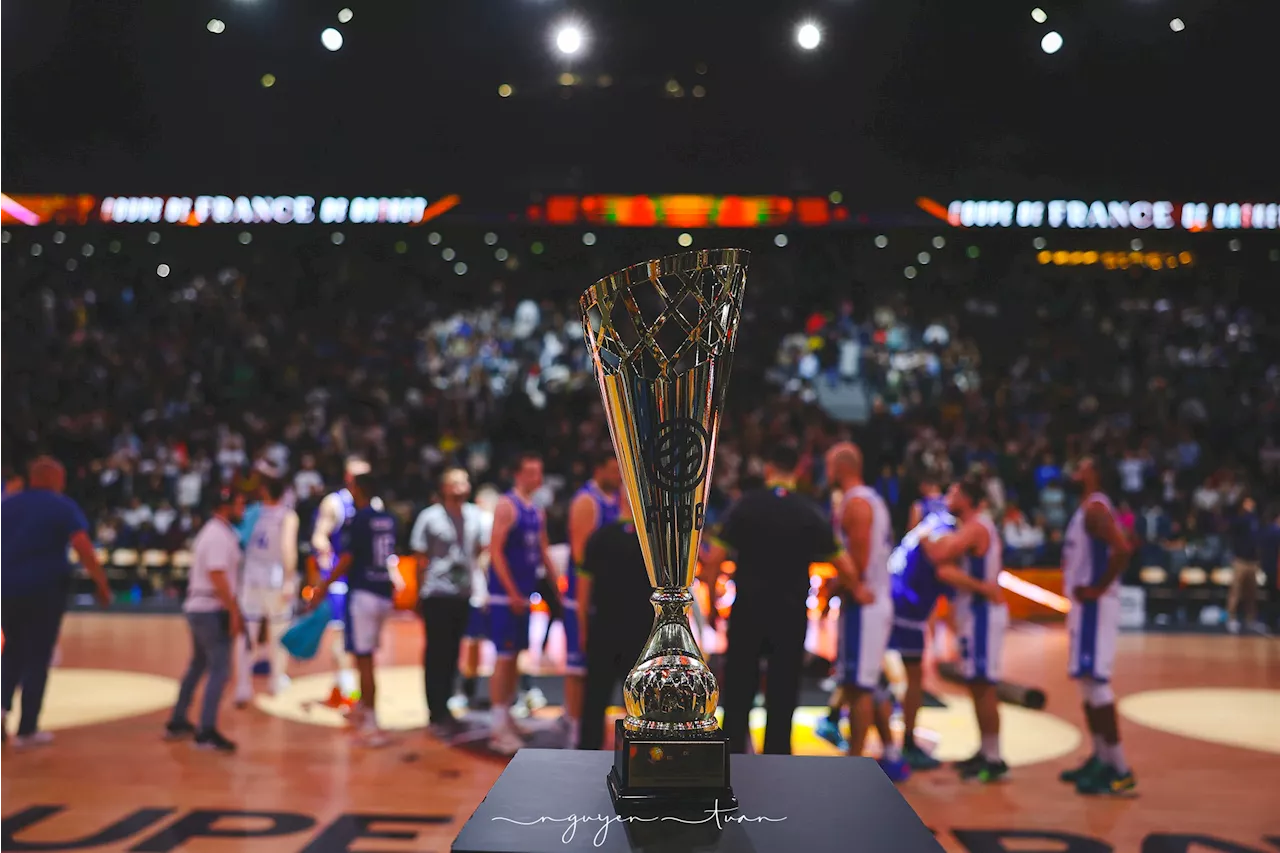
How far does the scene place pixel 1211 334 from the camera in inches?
696

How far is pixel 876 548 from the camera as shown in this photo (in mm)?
5332

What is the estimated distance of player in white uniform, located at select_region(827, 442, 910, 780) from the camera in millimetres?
5230

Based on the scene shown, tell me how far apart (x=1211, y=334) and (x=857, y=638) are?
15288mm

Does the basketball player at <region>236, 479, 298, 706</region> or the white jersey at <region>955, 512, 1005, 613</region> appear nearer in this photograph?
the white jersey at <region>955, 512, 1005, 613</region>

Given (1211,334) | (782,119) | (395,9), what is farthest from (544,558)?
(1211,334)

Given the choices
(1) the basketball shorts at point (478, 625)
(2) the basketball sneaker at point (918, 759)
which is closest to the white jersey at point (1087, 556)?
(2) the basketball sneaker at point (918, 759)

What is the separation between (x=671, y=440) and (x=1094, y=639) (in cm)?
437

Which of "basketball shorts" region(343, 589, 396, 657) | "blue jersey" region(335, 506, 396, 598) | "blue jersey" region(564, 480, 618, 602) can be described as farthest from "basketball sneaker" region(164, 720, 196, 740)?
"blue jersey" region(564, 480, 618, 602)

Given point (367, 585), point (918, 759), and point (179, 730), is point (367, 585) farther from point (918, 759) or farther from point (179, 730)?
point (918, 759)

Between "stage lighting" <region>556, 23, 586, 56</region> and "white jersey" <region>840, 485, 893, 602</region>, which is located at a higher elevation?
"stage lighting" <region>556, 23, 586, 56</region>

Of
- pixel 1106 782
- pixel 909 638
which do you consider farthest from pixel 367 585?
pixel 1106 782

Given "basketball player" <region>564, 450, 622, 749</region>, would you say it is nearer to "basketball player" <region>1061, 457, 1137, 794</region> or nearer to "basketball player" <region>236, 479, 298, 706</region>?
"basketball player" <region>236, 479, 298, 706</region>

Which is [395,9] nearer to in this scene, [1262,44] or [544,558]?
[544,558]

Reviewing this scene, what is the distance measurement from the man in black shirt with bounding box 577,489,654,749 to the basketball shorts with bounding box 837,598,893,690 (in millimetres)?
1155
